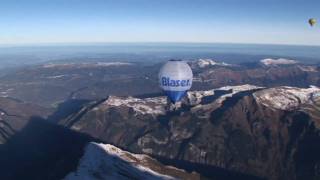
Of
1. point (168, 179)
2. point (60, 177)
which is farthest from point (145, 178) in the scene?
point (60, 177)

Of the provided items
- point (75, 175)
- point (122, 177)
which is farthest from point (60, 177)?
point (122, 177)

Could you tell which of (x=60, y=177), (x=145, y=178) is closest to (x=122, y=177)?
(x=145, y=178)

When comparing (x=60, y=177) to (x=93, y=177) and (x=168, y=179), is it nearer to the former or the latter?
(x=93, y=177)

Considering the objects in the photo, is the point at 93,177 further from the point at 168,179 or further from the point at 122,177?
the point at 168,179

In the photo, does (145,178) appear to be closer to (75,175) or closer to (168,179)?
(168,179)

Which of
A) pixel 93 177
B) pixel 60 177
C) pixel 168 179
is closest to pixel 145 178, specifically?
pixel 168 179
